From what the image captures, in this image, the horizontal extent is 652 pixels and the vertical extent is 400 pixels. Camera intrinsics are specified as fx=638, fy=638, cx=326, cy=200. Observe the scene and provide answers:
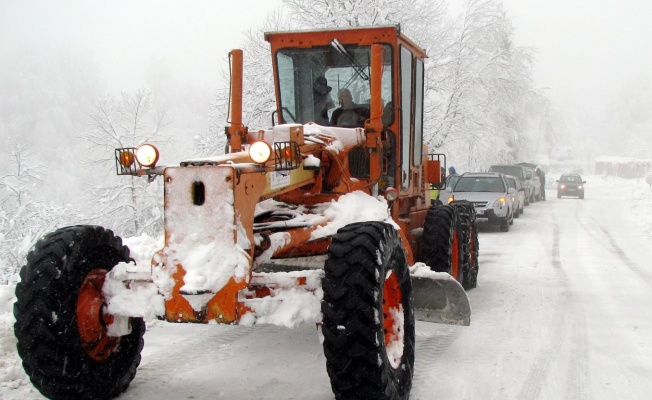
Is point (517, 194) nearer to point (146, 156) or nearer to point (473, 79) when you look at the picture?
point (473, 79)

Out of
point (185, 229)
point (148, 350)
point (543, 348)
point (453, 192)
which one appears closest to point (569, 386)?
point (543, 348)

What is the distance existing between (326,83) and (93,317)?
3601 mm

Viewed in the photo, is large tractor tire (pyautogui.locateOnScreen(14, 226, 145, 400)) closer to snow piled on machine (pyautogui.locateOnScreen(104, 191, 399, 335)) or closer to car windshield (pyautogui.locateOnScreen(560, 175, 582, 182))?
snow piled on machine (pyautogui.locateOnScreen(104, 191, 399, 335))

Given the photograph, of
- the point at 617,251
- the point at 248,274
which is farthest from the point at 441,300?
the point at 617,251

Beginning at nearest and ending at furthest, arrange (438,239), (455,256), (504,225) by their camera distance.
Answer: (438,239) → (455,256) → (504,225)

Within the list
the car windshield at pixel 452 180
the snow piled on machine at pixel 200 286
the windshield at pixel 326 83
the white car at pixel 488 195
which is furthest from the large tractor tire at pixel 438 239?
the car windshield at pixel 452 180

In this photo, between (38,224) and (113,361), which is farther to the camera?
(38,224)

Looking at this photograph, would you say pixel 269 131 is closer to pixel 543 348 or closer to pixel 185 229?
pixel 185 229

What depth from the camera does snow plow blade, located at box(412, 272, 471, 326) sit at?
550 cm

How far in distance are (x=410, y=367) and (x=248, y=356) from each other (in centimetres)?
169

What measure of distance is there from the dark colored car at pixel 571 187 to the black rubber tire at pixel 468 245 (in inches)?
1116

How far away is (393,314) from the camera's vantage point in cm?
484

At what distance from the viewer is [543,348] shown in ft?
19.7

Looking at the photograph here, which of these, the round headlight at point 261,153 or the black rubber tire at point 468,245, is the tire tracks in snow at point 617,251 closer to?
the black rubber tire at point 468,245
